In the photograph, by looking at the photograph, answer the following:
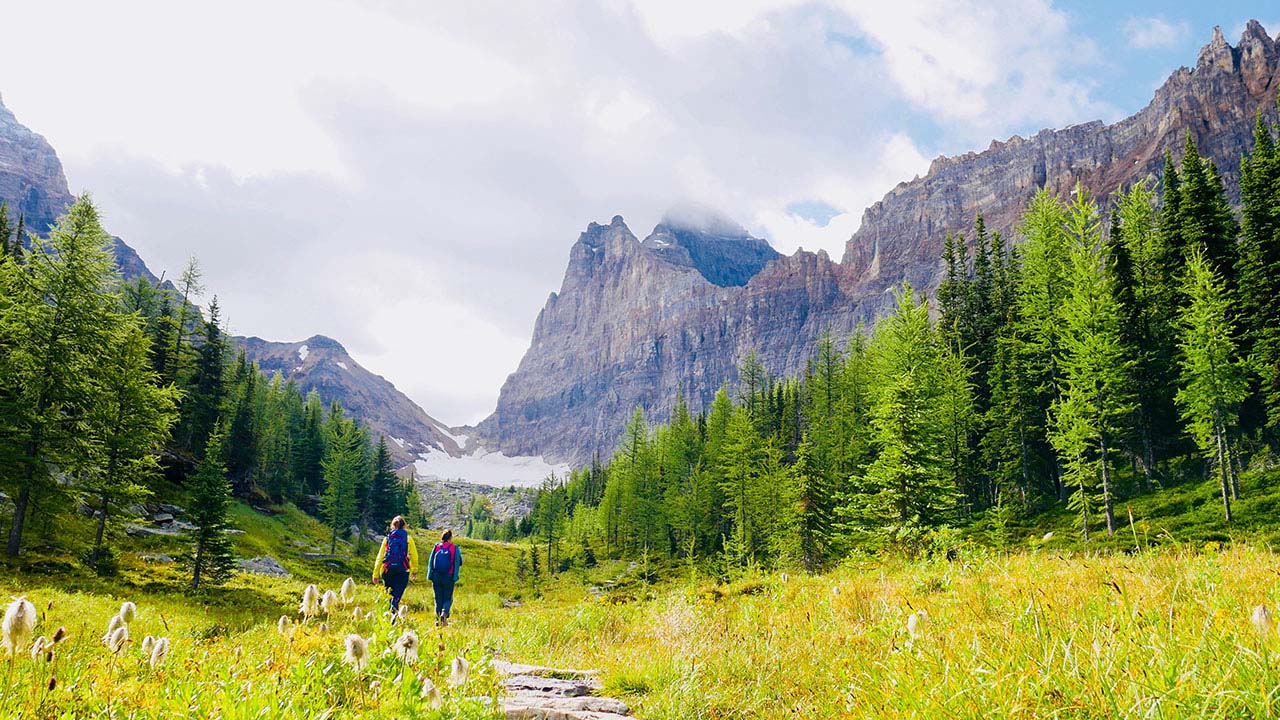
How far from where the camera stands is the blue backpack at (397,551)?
12164 mm

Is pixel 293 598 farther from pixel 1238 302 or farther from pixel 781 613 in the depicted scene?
pixel 1238 302

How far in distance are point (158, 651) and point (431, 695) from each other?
8.23 ft

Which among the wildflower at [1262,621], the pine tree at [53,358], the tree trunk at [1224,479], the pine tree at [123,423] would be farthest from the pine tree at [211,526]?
the tree trunk at [1224,479]

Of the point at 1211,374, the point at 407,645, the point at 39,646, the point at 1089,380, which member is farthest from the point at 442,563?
the point at 1211,374

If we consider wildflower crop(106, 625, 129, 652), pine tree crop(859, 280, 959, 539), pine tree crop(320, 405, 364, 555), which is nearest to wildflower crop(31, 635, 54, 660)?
wildflower crop(106, 625, 129, 652)

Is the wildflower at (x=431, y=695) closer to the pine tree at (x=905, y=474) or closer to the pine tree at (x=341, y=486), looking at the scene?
the pine tree at (x=905, y=474)

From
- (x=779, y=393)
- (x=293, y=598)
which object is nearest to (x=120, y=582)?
(x=293, y=598)

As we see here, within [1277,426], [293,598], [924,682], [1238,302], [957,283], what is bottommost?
[293,598]

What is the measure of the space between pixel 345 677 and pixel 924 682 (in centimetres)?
361

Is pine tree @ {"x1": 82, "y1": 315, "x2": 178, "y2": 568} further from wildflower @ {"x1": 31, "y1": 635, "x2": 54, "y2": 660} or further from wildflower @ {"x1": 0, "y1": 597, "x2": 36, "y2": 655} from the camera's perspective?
wildflower @ {"x1": 0, "y1": 597, "x2": 36, "y2": 655}

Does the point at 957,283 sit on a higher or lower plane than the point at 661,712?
higher

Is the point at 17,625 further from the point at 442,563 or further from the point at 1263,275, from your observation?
the point at 1263,275

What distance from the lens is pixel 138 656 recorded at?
16.0ft

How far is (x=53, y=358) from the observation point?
25.6 m
